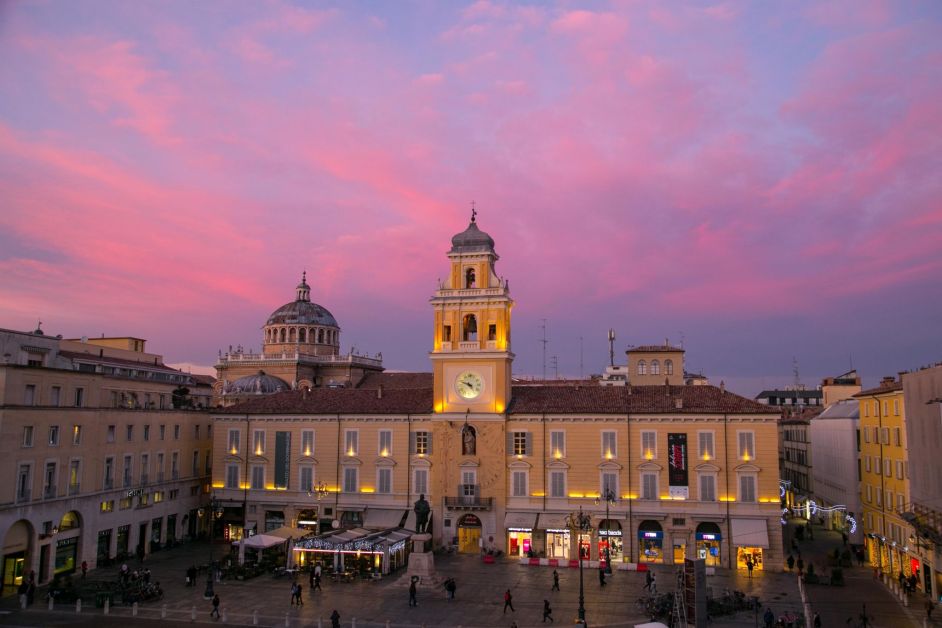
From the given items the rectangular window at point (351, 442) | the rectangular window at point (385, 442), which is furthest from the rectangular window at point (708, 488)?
the rectangular window at point (351, 442)

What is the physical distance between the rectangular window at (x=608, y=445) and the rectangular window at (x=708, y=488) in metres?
6.00

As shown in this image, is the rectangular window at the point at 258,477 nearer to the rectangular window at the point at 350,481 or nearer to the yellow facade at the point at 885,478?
the rectangular window at the point at 350,481

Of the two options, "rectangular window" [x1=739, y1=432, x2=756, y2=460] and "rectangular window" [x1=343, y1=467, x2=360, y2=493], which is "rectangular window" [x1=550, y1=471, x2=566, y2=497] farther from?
"rectangular window" [x1=343, y1=467, x2=360, y2=493]

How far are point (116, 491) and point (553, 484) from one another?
29360 millimetres

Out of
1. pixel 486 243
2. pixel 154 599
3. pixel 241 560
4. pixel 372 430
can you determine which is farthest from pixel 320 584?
pixel 486 243

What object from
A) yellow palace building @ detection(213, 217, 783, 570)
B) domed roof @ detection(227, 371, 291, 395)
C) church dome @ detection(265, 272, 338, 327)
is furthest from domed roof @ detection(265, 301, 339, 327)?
yellow palace building @ detection(213, 217, 783, 570)

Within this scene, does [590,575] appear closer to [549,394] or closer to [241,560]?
[549,394]

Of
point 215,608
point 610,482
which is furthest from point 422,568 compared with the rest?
point 610,482

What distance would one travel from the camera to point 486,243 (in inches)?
2371

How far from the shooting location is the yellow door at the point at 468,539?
5547 cm

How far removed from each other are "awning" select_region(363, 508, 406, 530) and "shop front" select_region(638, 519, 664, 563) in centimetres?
1676

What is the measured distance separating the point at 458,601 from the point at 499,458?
15.2m

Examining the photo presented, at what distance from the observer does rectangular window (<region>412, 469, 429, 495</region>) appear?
2250 inches

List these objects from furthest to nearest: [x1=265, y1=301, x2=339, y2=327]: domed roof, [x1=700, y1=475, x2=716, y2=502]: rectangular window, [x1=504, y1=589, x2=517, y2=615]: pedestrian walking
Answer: [x1=265, y1=301, x2=339, y2=327]: domed roof, [x1=700, y1=475, x2=716, y2=502]: rectangular window, [x1=504, y1=589, x2=517, y2=615]: pedestrian walking
